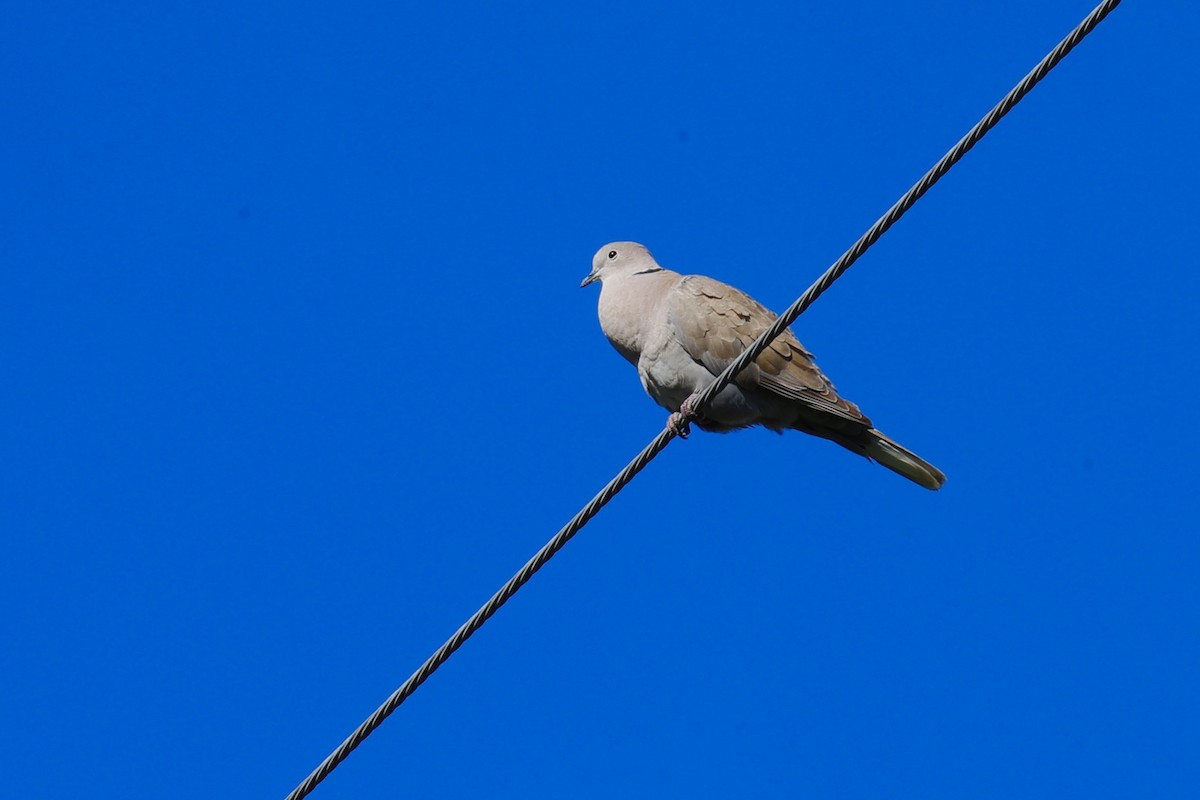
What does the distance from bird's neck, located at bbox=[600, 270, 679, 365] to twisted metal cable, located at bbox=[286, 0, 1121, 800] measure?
2148 millimetres

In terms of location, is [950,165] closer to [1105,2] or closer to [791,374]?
[1105,2]

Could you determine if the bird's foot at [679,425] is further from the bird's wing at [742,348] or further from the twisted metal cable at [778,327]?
the twisted metal cable at [778,327]

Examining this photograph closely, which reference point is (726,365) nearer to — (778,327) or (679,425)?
(679,425)

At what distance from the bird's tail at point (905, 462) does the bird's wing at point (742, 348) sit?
5.9 inches

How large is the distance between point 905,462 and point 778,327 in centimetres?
249

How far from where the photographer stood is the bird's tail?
723 centimetres

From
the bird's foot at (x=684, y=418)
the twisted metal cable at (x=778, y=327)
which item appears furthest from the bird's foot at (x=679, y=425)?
the twisted metal cable at (x=778, y=327)

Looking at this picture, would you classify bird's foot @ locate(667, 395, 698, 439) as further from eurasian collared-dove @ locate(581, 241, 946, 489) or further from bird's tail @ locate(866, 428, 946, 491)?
bird's tail @ locate(866, 428, 946, 491)

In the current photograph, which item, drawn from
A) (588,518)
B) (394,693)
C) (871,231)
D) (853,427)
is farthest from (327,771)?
(853,427)

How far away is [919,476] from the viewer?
7273mm

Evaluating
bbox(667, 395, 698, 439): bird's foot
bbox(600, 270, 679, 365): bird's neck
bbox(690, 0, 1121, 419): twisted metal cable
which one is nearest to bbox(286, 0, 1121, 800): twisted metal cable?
bbox(690, 0, 1121, 419): twisted metal cable

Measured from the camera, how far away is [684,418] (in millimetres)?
6867

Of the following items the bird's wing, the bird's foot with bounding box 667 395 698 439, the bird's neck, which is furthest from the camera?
the bird's neck

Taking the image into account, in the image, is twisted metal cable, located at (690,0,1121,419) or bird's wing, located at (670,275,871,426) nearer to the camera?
twisted metal cable, located at (690,0,1121,419)
